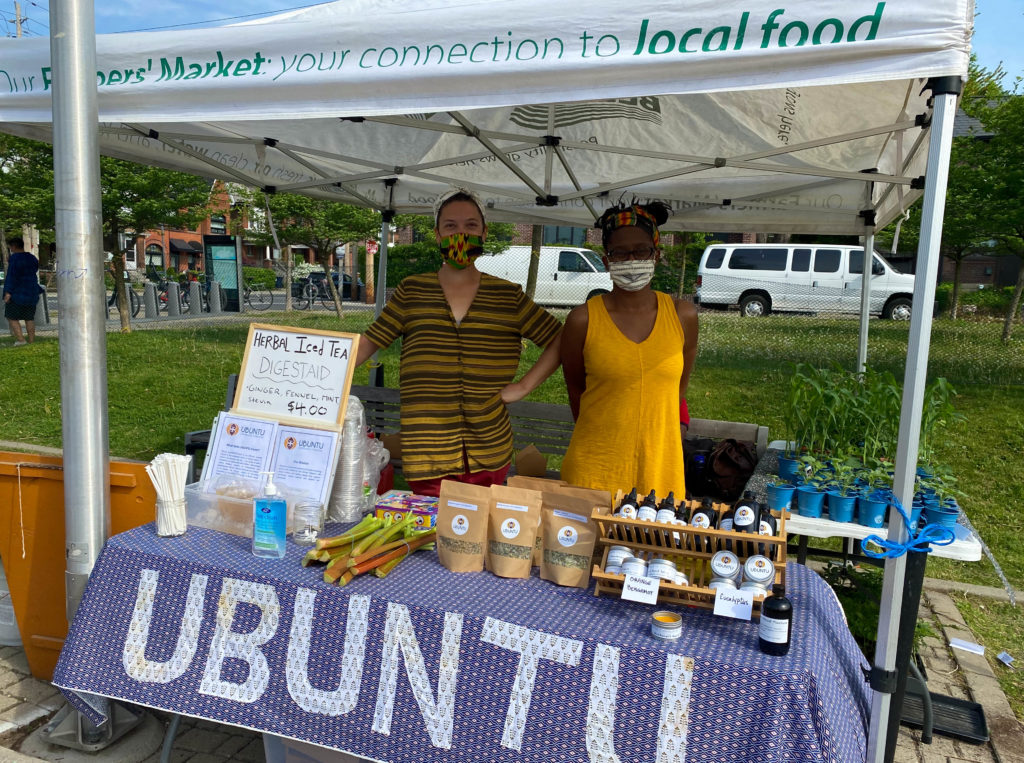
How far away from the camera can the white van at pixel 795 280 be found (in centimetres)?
1547

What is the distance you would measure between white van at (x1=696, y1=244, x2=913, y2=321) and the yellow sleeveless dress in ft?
44.8

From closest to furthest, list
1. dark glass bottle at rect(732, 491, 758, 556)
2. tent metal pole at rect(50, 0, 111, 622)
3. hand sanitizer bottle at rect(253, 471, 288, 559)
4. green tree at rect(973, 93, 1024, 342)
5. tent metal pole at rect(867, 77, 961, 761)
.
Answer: tent metal pole at rect(867, 77, 961, 761) < dark glass bottle at rect(732, 491, 758, 556) < hand sanitizer bottle at rect(253, 471, 288, 559) < tent metal pole at rect(50, 0, 111, 622) < green tree at rect(973, 93, 1024, 342)

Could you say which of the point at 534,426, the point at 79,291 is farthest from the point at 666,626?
the point at 534,426

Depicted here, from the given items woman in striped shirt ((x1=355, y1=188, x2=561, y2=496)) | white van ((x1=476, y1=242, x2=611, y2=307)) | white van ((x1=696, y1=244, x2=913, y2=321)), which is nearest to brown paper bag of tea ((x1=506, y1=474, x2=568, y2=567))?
woman in striped shirt ((x1=355, y1=188, x2=561, y2=496))

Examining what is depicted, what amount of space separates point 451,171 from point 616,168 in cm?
114

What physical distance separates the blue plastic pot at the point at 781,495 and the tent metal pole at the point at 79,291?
254 centimetres

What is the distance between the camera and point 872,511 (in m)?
2.66

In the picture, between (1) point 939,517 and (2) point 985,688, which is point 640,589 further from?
(2) point 985,688

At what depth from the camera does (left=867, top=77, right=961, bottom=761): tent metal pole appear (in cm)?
183

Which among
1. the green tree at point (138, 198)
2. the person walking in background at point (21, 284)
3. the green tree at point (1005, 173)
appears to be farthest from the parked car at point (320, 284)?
the green tree at point (1005, 173)

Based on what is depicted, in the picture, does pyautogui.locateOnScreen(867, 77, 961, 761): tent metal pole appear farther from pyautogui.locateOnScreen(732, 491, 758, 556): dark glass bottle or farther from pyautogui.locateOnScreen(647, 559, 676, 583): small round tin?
pyautogui.locateOnScreen(647, 559, 676, 583): small round tin

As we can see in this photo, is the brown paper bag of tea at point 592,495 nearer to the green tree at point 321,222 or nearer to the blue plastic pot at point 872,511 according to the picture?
the blue plastic pot at point 872,511

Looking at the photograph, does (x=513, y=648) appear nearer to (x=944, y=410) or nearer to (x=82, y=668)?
(x=82, y=668)

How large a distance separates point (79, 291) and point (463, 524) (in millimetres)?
1605
